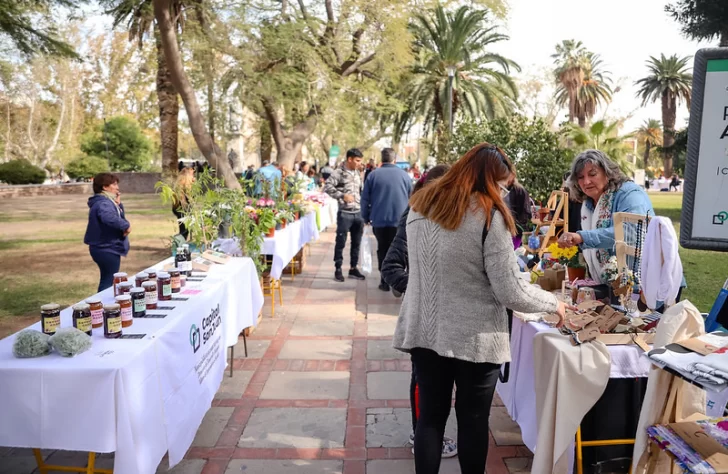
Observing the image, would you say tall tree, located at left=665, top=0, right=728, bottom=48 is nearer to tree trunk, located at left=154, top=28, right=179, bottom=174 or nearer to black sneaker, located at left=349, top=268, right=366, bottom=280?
black sneaker, located at left=349, top=268, right=366, bottom=280

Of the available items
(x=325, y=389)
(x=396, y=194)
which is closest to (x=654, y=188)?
(x=396, y=194)

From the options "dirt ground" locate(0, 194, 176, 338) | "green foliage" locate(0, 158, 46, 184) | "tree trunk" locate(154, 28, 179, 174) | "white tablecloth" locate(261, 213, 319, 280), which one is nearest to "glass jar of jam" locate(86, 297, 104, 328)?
"dirt ground" locate(0, 194, 176, 338)

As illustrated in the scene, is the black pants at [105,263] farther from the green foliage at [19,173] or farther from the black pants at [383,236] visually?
the green foliage at [19,173]

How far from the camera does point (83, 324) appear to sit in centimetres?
279

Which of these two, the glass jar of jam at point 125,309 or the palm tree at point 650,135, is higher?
the palm tree at point 650,135

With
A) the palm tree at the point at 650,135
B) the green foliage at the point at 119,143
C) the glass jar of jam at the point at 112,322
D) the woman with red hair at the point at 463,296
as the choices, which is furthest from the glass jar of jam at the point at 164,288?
the palm tree at the point at 650,135

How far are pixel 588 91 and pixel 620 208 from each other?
135ft

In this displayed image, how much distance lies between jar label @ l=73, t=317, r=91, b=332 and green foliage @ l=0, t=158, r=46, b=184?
31540mm

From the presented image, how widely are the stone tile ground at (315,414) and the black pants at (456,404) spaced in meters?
0.80

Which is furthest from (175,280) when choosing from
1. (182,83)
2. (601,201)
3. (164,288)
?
(182,83)

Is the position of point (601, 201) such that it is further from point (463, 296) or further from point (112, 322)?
point (112, 322)

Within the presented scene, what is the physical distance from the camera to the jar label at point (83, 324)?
110 inches

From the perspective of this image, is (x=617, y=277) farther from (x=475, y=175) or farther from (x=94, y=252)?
(x=94, y=252)

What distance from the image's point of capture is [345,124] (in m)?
15.2
